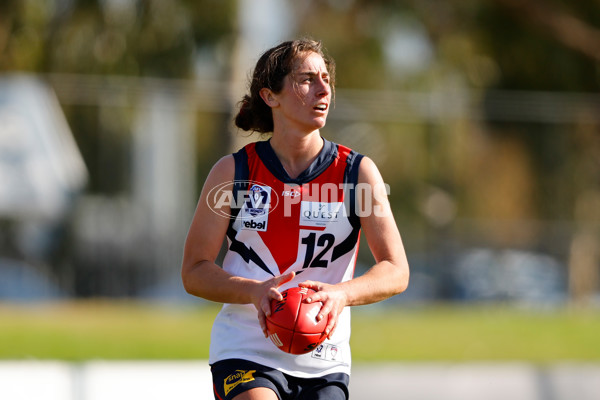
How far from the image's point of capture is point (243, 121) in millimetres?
4195

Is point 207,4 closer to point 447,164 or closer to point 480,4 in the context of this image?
point 447,164

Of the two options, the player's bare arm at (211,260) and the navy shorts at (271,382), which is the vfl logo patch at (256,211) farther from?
the navy shorts at (271,382)

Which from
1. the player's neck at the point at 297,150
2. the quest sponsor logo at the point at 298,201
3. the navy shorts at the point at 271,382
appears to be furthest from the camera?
the player's neck at the point at 297,150

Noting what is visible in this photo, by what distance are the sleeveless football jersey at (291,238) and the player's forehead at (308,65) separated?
1.30 ft

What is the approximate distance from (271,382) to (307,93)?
47.2 inches

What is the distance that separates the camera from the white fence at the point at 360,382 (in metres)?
6.34

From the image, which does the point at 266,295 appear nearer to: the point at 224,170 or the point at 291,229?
the point at 291,229

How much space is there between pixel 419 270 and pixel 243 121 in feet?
48.2

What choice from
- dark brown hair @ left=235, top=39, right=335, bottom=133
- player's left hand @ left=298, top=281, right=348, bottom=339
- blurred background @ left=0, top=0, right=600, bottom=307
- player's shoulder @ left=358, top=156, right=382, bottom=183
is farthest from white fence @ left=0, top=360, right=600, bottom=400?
blurred background @ left=0, top=0, right=600, bottom=307

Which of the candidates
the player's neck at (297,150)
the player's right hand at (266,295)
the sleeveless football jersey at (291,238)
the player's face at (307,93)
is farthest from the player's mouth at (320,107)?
the player's right hand at (266,295)

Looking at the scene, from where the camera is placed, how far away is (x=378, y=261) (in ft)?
12.5

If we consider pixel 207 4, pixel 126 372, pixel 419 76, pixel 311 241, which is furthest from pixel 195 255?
pixel 419 76

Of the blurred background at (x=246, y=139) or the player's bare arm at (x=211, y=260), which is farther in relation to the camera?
the blurred background at (x=246, y=139)

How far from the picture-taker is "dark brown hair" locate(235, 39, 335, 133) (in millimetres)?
3912
